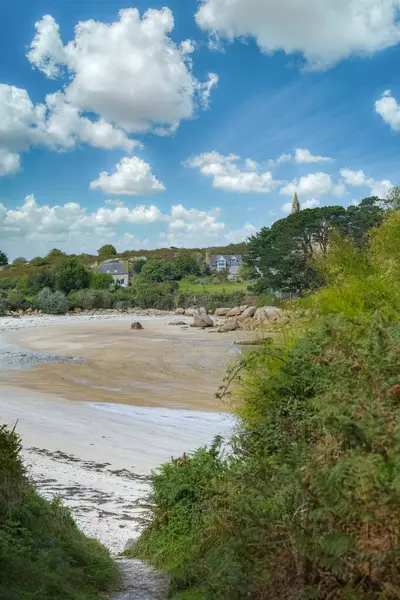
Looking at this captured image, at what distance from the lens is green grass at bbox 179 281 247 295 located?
86.4m

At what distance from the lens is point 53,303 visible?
236 ft

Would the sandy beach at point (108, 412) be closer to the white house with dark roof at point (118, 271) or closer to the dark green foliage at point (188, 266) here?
the white house with dark roof at point (118, 271)

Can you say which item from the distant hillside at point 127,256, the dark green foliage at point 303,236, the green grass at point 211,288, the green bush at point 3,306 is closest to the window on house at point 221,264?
the distant hillside at point 127,256

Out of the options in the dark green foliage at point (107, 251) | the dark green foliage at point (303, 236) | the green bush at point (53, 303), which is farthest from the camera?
the dark green foliage at point (107, 251)

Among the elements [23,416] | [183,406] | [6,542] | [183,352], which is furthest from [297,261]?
[6,542]

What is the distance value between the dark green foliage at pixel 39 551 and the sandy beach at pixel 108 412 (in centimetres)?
260

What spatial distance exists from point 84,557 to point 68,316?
6394 centimetres

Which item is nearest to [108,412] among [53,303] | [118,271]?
[53,303]

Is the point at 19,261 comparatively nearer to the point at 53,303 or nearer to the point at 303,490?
the point at 53,303

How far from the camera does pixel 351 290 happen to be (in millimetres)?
12195

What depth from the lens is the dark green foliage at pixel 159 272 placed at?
334ft

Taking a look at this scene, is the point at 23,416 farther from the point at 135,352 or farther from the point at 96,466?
the point at 135,352

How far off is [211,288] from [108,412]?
74.6 m

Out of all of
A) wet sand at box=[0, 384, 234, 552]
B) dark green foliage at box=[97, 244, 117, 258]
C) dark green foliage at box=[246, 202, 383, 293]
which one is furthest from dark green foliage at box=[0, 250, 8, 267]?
wet sand at box=[0, 384, 234, 552]
